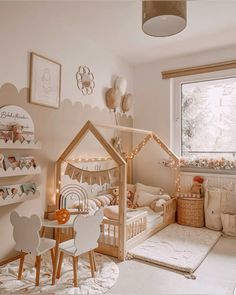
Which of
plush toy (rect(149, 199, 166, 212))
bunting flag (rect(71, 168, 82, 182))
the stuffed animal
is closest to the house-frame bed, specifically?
bunting flag (rect(71, 168, 82, 182))

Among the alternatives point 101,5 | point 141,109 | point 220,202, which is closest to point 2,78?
point 101,5

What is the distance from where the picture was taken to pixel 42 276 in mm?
2137

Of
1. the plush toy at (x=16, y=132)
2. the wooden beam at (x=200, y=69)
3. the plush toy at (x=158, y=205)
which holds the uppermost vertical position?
the wooden beam at (x=200, y=69)

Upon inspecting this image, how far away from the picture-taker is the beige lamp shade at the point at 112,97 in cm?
374

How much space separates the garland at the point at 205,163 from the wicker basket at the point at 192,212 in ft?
1.65

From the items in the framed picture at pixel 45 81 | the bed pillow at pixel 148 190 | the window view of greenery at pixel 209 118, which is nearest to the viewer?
the framed picture at pixel 45 81

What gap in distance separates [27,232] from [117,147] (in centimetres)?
219

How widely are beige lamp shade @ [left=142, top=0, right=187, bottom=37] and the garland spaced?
1965 mm

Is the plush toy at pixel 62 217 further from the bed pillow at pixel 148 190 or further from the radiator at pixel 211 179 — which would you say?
the radiator at pixel 211 179

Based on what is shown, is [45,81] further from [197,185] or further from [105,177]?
[197,185]

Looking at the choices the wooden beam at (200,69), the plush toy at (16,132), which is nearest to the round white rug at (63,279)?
→ the plush toy at (16,132)

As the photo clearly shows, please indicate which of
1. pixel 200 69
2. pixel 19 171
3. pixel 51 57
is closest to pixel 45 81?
pixel 51 57

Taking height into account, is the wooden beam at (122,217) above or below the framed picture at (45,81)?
below

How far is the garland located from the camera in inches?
136
